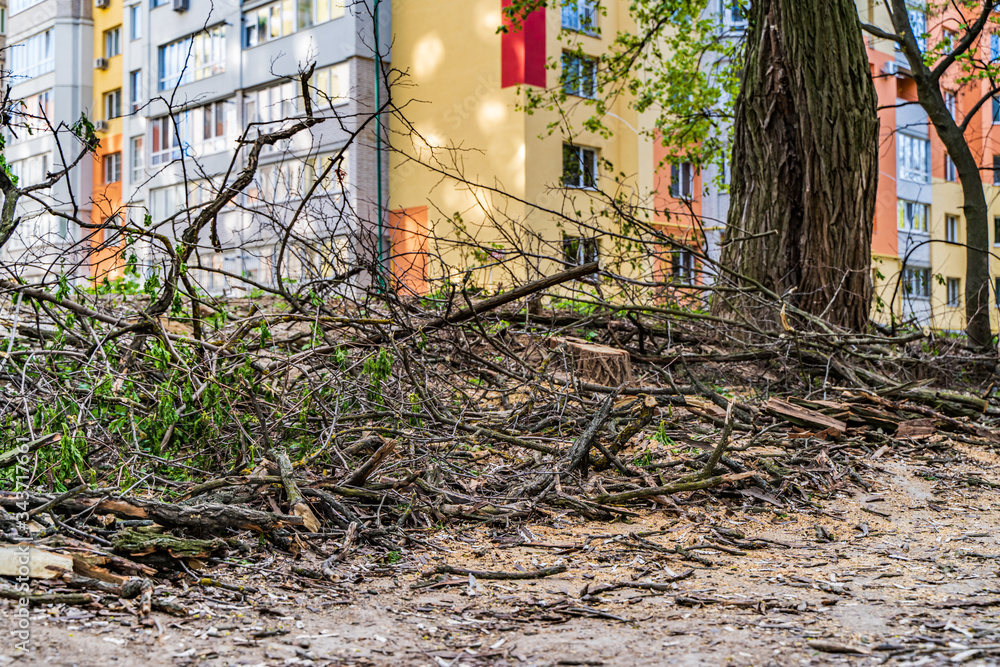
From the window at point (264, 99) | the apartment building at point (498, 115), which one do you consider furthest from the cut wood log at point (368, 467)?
the window at point (264, 99)

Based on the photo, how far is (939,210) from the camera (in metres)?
32.6

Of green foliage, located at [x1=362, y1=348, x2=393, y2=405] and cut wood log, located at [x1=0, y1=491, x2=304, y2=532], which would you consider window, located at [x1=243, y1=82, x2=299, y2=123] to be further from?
cut wood log, located at [x1=0, y1=491, x2=304, y2=532]

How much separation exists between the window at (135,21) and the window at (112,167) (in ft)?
13.8

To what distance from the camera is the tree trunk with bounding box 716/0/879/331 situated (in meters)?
8.37

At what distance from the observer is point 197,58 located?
95.8 feet

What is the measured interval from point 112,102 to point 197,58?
7.16m

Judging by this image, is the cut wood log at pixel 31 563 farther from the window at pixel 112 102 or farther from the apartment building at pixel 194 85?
the window at pixel 112 102

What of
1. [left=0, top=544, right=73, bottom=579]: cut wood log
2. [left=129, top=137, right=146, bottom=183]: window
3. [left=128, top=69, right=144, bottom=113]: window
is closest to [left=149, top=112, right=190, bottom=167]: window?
[left=129, top=137, right=146, bottom=183]: window

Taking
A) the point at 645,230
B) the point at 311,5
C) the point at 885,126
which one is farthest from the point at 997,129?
the point at 645,230

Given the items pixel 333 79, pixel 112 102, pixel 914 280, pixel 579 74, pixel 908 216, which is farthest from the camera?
pixel 112 102

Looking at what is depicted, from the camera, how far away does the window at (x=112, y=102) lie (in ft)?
111

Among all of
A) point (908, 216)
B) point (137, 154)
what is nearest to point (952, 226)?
point (908, 216)

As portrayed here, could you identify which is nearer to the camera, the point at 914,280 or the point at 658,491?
the point at 658,491

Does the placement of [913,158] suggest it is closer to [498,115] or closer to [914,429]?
[498,115]
